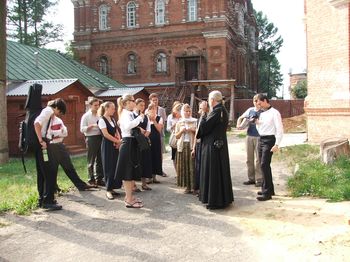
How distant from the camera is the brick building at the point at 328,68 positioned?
36.5 ft

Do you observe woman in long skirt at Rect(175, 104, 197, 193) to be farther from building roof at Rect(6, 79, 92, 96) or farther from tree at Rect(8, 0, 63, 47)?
tree at Rect(8, 0, 63, 47)

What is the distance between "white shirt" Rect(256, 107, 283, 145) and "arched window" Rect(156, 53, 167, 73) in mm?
24929

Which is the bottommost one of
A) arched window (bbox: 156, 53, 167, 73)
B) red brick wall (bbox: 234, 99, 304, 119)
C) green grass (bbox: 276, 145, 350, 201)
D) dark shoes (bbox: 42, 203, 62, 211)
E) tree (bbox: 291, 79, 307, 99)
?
dark shoes (bbox: 42, 203, 62, 211)

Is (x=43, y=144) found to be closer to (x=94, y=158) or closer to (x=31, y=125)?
(x=31, y=125)

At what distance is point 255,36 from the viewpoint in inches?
1841

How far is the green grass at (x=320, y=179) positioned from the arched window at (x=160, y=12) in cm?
2315

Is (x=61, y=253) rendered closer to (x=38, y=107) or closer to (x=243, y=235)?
(x=243, y=235)

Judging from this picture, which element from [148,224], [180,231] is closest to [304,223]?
[180,231]

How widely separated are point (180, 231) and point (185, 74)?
26816 millimetres

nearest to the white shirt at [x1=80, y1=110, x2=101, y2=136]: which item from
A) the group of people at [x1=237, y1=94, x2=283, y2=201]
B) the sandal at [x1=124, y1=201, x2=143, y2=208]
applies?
the sandal at [x1=124, y1=201, x2=143, y2=208]

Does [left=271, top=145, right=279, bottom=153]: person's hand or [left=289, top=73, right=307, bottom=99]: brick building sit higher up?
[left=289, top=73, right=307, bottom=99]: brick building

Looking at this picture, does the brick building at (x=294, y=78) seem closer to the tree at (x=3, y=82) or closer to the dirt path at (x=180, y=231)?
the tree at (x=3, y=82)

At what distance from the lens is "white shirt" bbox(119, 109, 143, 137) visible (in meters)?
6.59

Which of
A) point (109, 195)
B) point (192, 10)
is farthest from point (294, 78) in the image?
point (109, 195)
